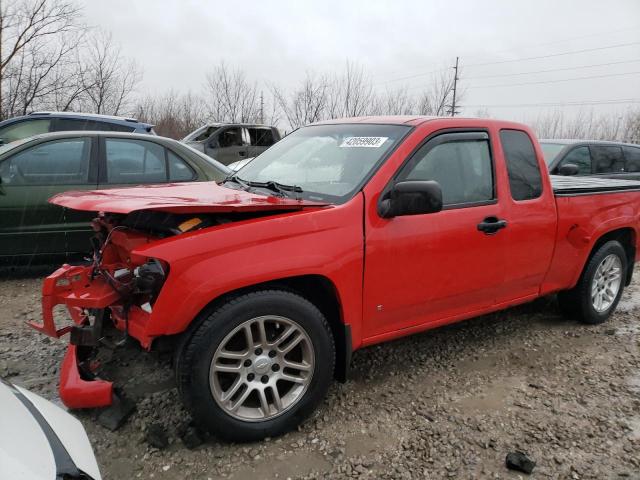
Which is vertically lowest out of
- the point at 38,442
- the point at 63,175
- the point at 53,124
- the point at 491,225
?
the point at 38,442

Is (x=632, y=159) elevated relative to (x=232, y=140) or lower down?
lower down

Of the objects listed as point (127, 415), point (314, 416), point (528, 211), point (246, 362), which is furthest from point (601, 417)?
point (127, 415)

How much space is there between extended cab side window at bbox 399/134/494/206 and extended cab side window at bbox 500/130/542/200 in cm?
21

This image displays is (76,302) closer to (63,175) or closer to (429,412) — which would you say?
(429,412)

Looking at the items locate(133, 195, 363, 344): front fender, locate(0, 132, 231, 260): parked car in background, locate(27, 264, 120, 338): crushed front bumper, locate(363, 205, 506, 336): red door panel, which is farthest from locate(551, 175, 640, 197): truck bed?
locate(0, 132, 231, 260): parked car in background

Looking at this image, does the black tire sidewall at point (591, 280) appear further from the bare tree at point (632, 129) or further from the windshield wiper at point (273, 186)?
the bare tree at point (632, 129)

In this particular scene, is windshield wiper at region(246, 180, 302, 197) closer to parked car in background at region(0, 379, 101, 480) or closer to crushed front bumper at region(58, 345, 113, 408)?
crushed front bumper at region(58, 345, 113, 408)

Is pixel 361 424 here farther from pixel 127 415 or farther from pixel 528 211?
pixel 528 211

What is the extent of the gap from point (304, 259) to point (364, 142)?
1.06m

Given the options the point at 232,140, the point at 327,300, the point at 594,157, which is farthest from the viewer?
the point at 232,140

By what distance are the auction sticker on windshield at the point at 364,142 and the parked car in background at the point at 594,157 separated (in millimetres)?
→ 5801

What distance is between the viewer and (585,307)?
14.0ft

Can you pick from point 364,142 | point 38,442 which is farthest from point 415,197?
point 38,442

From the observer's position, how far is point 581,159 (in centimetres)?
862
